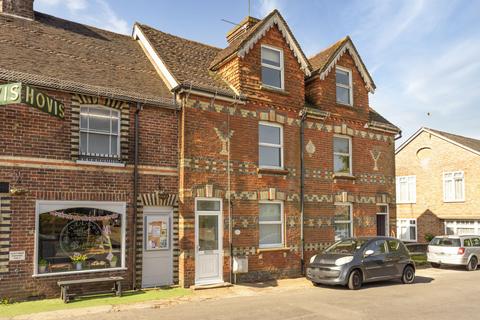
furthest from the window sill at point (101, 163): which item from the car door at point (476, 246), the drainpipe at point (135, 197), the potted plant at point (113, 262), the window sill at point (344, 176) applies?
the car door at point (476, 246)

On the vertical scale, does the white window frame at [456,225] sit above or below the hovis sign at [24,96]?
below

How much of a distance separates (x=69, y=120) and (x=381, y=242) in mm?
10462

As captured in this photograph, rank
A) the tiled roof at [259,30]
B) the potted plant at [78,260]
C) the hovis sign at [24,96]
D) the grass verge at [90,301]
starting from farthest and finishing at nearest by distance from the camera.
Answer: the tiled roof at [259,30] → the potted plant at [78,260] → the grass verge at [90,301] → the hovis sign at [24,96]

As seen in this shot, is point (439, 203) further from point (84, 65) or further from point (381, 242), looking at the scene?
point (84, 65)

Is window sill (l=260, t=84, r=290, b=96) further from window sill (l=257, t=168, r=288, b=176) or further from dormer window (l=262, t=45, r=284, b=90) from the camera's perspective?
window sill (l=257, t=168, r=288, b=176)

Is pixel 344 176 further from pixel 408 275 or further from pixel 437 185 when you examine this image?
pixel 437 185

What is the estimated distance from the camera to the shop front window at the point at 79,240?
11.7m

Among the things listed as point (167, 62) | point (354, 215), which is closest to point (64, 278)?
point (167, 62)

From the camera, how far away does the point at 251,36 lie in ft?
52.3

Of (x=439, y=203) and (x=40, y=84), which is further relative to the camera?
(x=439, y=203)

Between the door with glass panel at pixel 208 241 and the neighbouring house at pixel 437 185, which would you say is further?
the neighbouring house at pixel 437 185

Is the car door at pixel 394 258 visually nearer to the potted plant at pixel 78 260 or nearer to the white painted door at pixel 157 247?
the white painted door at pixel 157 247

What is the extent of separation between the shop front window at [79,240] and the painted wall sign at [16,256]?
41 centimetres

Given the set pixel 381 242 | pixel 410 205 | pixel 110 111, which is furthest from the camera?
pixel 410 205
